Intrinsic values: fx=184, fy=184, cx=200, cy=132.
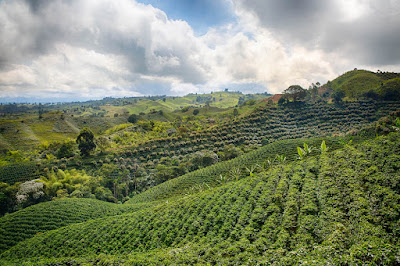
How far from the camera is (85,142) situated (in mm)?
66625

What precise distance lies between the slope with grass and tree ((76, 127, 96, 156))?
31.9 meters

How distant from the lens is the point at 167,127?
11075cm

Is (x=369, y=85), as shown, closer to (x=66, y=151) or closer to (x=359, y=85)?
(x=359, y=85)

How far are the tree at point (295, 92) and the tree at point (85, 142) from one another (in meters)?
111

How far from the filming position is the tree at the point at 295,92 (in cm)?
11506

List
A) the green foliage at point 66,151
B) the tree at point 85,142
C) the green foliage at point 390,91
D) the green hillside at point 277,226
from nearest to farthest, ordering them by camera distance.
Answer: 1. the green hillside at point 277,226
2. the tree at point 85,142
3. the green foliage at point 66,151
4. the green foliage at point 390,91

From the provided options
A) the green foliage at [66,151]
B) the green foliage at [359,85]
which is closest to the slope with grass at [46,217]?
the green foliage at [66,151]

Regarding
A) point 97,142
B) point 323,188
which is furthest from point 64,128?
point 323,188

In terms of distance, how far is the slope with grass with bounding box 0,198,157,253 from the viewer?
102 ft

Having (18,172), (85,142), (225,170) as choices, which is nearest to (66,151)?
(85,142)

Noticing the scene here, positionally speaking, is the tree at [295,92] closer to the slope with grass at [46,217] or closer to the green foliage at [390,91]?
the green foliage at [390,91]

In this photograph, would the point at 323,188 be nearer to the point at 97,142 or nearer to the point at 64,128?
the point at 97,142

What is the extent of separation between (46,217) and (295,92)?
127 meters

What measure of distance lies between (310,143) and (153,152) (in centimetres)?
5741
